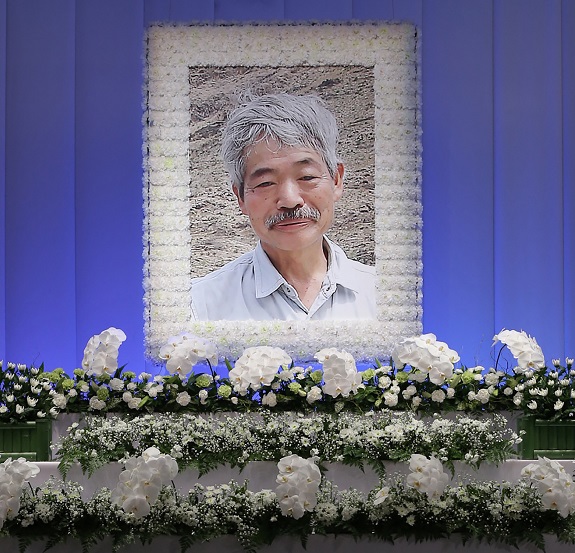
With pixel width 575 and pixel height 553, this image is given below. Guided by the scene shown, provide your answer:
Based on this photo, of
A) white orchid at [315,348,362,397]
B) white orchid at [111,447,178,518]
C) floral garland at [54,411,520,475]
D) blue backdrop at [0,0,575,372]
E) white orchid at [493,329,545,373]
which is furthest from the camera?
blue backdrop at [0,0,575,372]

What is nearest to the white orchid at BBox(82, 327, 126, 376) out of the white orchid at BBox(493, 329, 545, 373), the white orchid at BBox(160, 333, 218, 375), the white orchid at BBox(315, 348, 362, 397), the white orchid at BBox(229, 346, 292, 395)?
the white orchid at BBox(160, 333, 218, 375)

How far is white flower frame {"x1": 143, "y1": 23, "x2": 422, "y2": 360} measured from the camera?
4.74 metres

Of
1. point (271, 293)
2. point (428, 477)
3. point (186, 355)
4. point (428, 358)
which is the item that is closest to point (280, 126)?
point (271, 293)

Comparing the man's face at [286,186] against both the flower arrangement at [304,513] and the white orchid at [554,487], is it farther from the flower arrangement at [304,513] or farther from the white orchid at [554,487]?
the white orchid at [554,487]

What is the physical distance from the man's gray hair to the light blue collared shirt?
0.51m

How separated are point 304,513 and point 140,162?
2.53m

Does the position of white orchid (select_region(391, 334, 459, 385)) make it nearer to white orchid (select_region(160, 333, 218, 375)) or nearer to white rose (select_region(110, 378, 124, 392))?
white orchid (select_region(160, 333, 218, 375))

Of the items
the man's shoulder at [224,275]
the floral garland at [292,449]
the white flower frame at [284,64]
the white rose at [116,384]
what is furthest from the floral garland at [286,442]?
the man's shoulder at [224,275]

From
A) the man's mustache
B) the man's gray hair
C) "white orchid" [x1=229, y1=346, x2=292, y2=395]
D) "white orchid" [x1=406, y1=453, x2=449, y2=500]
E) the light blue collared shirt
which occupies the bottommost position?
"white orchid" [x1=406, y1=453, x2=449, y2=500]

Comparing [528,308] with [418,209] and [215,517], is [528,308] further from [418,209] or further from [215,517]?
[215,517]

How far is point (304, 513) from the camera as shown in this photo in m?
2.89

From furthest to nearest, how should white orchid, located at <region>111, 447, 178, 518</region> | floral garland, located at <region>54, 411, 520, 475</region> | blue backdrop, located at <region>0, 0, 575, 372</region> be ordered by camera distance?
blue backdrop, located at <region>0, 0, 575, 372</region>, floral garland, located at <region>54, 411, 520, 475</region>, white orchid, located at <region>111, 447, 178, 518</region>

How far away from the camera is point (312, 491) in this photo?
2850mm

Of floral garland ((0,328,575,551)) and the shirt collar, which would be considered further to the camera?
the shirt collar
